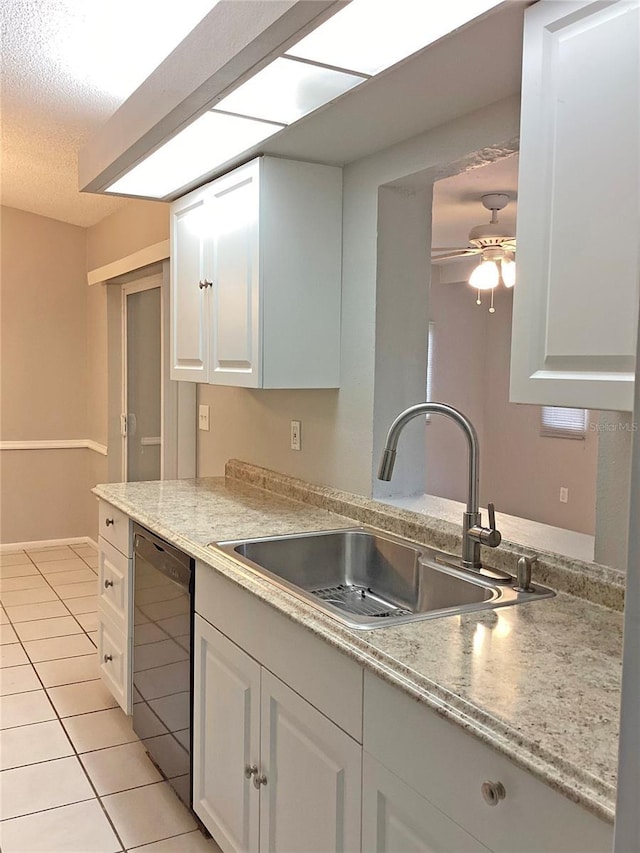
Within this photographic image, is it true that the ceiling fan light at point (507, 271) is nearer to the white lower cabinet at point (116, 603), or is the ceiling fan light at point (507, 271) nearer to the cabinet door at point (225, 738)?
the white lower cabinet at point (116, 603)

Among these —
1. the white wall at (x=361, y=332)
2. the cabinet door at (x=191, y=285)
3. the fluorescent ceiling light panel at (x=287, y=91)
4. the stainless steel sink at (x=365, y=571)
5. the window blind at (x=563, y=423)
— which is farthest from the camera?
the window blind at (x=563, y=423)

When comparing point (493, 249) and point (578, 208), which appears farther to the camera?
point (493, 249)

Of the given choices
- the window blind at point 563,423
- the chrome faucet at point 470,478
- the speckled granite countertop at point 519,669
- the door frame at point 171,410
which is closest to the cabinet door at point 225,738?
the speckled granite countertop at point 519,669

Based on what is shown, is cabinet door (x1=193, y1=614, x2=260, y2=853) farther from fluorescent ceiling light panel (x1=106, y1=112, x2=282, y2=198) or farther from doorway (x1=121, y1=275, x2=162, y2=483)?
doorway (x1=121, y1=275, x2=162, y2=483)

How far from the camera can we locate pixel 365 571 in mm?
2363

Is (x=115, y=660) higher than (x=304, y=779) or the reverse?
the reverse

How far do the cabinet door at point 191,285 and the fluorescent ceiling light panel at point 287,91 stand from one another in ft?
2.69

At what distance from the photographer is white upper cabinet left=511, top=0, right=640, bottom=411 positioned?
1.31 metres

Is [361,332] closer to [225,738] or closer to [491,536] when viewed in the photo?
[491,536]

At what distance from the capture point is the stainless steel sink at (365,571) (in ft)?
6.41

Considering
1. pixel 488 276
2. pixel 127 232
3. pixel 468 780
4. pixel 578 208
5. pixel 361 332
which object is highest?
pixel 127 232

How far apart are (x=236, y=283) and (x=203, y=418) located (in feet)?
4.11

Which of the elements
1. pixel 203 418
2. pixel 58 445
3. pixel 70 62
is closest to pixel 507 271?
pixel 203 418

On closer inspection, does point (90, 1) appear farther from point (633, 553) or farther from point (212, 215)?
point (633, 553)
